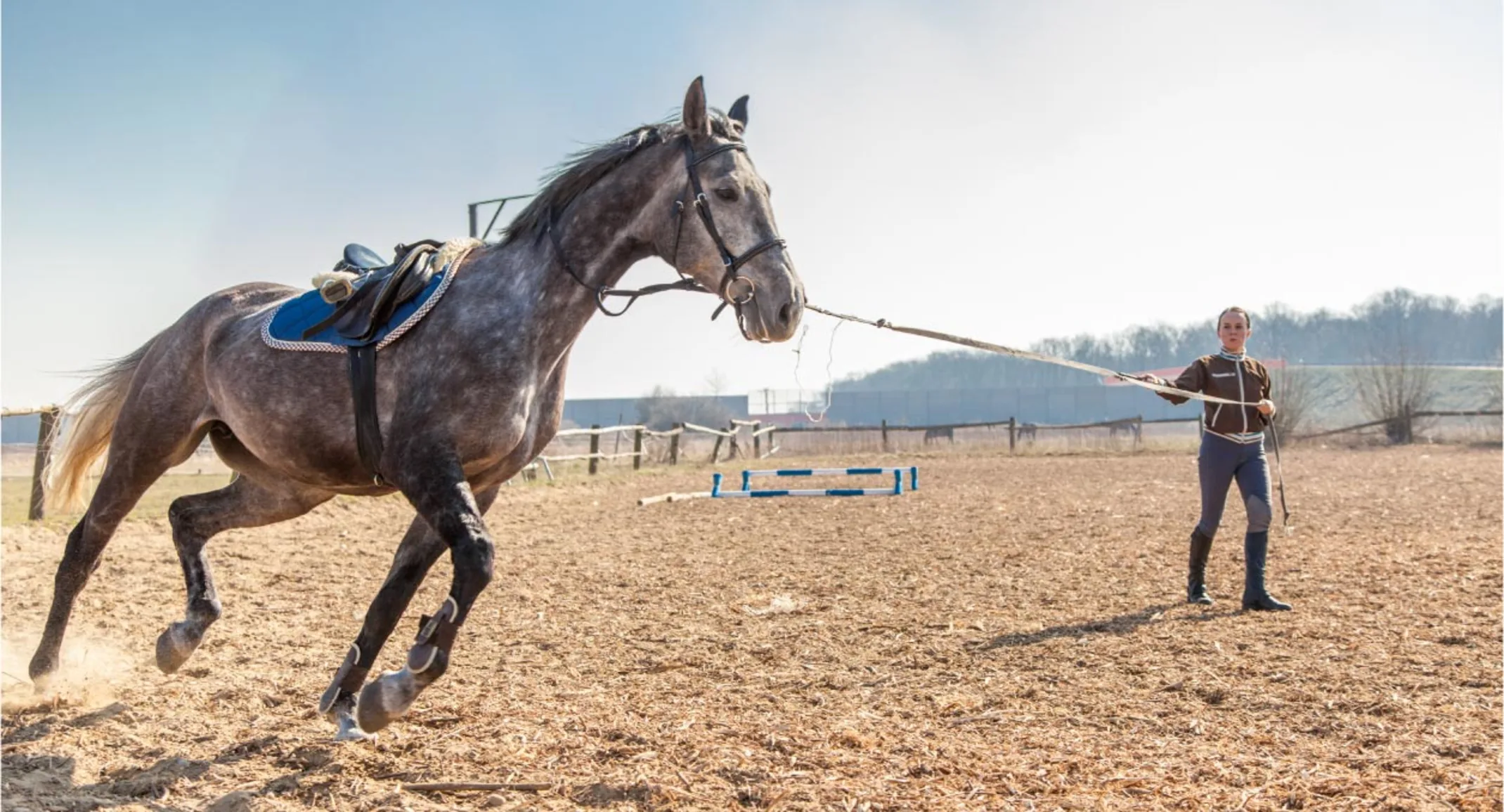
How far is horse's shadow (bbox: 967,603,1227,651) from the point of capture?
20.7 ft

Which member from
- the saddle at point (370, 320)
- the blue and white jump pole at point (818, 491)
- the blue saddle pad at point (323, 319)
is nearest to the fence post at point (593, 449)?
the blue and white jump pole at point (818, 491)

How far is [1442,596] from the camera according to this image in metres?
7.53

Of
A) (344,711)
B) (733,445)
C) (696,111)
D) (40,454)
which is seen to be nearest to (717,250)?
(696,111)

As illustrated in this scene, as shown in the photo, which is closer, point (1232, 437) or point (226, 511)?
point (226, 511)

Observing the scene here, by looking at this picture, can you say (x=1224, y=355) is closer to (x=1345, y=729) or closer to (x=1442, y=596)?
(x=1442, y=596)

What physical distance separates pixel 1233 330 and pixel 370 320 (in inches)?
241

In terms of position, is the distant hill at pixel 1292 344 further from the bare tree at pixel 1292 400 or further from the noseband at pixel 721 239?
the noseband at pixel 721 239

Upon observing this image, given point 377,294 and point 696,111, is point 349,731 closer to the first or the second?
point 377,294

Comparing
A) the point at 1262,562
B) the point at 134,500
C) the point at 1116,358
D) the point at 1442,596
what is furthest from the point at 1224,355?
the point at 1116,358

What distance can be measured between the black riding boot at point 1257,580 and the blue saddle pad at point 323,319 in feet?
19.5

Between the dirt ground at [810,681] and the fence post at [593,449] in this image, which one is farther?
the fence post at [593,449]

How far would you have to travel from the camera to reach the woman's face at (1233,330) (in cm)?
760

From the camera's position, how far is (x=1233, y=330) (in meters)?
7.61

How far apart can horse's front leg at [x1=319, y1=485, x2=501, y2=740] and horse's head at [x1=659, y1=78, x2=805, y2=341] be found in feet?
4.54
